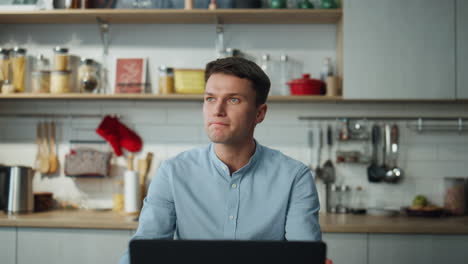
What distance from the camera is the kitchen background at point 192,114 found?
3.43 metres

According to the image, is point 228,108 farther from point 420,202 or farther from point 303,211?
point 420,202

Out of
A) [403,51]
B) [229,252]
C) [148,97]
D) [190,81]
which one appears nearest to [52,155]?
[148,97]

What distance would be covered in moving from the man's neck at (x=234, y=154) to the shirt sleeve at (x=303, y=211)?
19cm

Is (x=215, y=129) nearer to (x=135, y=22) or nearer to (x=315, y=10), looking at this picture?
(x=315, y=10)

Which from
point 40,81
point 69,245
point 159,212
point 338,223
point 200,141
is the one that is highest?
point 40,81

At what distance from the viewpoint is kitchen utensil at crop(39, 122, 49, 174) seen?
3.49 metres

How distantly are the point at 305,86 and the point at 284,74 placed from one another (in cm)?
29

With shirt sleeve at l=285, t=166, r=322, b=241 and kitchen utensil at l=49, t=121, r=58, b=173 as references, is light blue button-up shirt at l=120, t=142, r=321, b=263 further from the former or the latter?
kitchen utensil at l=49, t=121, r=58, b=173

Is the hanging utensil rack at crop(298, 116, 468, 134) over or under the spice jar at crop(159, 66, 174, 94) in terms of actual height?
under

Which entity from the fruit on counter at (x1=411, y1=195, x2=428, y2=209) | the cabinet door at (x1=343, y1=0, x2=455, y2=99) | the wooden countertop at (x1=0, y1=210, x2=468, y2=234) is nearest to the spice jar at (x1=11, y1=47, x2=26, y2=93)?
the wooden countertop at (x1=0, y1=210, x2=468, y2=234)

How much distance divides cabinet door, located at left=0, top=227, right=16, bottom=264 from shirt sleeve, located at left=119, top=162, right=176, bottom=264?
166 cm

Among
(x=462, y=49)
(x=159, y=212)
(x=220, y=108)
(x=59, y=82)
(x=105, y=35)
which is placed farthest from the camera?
(x=105, y=35)

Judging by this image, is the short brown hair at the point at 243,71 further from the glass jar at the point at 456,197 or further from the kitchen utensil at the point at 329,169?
the glass jar at the point at 456,197

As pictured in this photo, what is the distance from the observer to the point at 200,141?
3.51 meters
